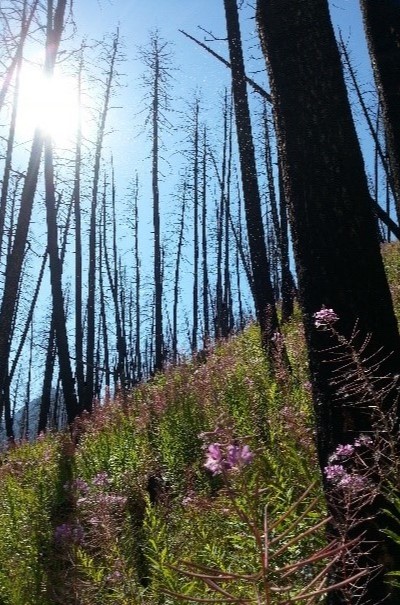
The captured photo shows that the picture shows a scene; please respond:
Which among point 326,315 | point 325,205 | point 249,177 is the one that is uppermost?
point 249,177

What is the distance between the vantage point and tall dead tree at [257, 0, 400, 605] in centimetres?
262

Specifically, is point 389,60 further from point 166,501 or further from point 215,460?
point 215,460

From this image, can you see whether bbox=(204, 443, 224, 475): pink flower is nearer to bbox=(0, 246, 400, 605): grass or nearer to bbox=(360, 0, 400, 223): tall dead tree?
bbox=(0, 246, 400, 605): grass

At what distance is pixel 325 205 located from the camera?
277 centimetres

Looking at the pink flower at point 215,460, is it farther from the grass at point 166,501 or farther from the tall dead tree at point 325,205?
the tall dead tree at point 325,205

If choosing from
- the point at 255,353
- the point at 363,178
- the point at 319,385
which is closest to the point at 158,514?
the point at 319,385

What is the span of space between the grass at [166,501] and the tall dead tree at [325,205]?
0.53 metres

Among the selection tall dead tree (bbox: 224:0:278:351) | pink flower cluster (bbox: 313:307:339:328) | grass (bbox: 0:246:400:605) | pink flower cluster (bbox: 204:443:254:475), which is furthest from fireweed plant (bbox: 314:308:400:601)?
tall dead tree (bbox: 224:0:278:351)

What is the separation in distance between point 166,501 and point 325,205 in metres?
1.88

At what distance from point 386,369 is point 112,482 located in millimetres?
2784

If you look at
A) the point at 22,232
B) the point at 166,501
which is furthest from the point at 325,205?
the point at 22,232

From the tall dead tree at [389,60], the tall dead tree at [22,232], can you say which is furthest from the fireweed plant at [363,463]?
the tall dead tree at [22,232]

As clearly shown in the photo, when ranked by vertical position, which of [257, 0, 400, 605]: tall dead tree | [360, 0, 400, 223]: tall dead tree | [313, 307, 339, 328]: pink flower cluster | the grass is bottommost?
the grass

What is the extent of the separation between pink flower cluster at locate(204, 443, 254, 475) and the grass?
62 millimetres
